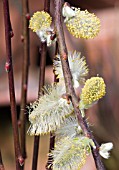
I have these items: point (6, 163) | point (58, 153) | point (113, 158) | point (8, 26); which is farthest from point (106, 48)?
point (58, 153)

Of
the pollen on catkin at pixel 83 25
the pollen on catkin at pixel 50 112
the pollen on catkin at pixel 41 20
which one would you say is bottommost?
the pollen on catkin at pixel 50 112

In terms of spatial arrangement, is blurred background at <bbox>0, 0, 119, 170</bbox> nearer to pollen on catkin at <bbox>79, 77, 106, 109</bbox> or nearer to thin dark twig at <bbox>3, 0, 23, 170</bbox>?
thin dark twig at <bbox>3, 0, 23, 170</bbox>

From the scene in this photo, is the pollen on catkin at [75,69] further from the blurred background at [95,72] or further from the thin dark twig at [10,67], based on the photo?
the blurred background at [95,72]

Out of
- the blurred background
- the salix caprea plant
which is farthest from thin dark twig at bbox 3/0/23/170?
the blurred background

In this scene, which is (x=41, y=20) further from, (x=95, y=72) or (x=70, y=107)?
(x=95, y=72)

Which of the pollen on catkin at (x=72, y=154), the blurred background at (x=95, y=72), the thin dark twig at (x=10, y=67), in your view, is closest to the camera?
the pollen on catkin at (x=72, y=154)

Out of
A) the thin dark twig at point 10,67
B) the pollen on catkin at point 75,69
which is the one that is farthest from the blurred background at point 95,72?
the pollen on catkin at point 75,69
